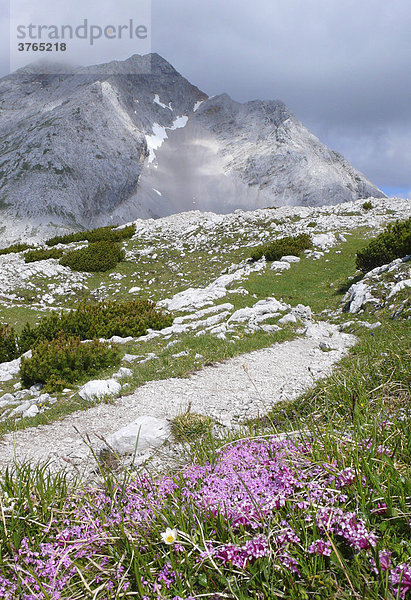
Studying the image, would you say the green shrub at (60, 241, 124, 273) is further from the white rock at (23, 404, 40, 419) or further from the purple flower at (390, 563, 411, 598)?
the purple flower at (390, 563, 411, 598)

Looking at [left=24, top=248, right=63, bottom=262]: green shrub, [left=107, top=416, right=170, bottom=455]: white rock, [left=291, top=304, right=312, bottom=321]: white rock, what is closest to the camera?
[left=107, top=416, right=170, bottom=455]: white rock

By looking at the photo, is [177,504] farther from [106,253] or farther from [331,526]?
[106,253]

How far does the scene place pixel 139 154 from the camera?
88938 mm

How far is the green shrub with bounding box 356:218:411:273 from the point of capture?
14827mm

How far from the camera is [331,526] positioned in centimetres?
210

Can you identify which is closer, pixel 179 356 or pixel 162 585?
pixel 162 585

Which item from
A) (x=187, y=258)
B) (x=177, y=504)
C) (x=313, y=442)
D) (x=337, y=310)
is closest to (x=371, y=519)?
(x=313, y=442)

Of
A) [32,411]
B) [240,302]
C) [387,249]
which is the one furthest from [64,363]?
[387,249]

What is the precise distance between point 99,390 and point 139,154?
90.8 meters

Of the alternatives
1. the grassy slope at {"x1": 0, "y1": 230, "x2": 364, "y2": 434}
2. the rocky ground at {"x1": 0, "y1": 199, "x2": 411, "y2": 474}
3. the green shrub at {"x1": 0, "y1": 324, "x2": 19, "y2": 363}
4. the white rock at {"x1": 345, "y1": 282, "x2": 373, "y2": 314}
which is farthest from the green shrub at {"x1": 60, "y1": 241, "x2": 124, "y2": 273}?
the white rock at {"x1": 345, "y1": 282, "x2": 373, "y2": 314}

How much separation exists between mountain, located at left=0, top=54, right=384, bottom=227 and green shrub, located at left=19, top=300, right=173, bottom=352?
61804 mm

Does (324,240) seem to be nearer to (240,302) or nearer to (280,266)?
→ (280,266)

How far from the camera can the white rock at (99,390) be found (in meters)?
7.46

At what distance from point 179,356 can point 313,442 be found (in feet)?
22.4
